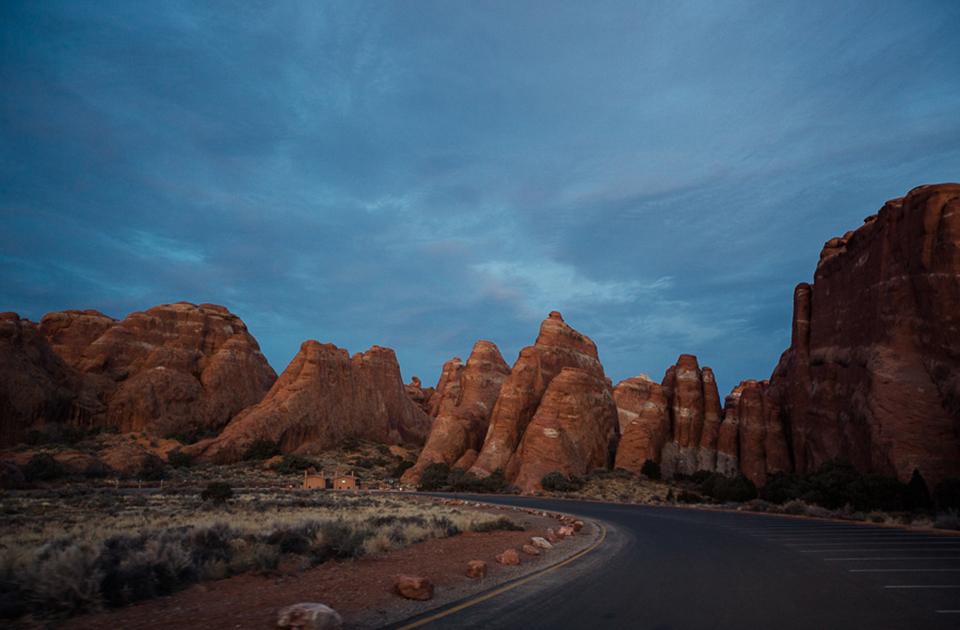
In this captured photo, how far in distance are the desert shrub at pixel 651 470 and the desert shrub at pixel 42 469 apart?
183ft

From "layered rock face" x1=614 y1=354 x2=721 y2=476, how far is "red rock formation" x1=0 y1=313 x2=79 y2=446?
234ft

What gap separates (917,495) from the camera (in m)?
27.5

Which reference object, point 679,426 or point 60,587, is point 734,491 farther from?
point 60,587

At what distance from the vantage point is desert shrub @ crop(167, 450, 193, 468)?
194 feet

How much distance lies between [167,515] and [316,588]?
16.2 meters

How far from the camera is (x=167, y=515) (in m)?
21.6

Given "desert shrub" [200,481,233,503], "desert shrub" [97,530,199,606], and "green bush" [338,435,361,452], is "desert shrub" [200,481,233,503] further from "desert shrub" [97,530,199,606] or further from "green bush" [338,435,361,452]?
"green bush" [338,435,361,452]

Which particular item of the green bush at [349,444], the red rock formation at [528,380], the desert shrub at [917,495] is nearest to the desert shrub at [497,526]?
the desert shrub at [917,495]

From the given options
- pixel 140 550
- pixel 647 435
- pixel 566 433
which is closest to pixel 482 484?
pixel 566 433

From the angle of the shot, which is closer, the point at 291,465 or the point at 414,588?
the point at 414,588

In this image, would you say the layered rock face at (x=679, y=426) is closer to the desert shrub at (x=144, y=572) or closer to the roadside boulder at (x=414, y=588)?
the roadside boulder at (x=414, y=588)

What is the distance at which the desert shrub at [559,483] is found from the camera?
50.0 metres

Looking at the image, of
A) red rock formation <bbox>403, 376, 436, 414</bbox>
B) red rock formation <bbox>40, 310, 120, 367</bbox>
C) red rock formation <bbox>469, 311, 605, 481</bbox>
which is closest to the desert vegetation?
red rock formation <bbox>469, 311, 605, 481</bbox>

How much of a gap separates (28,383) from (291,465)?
114 feet
